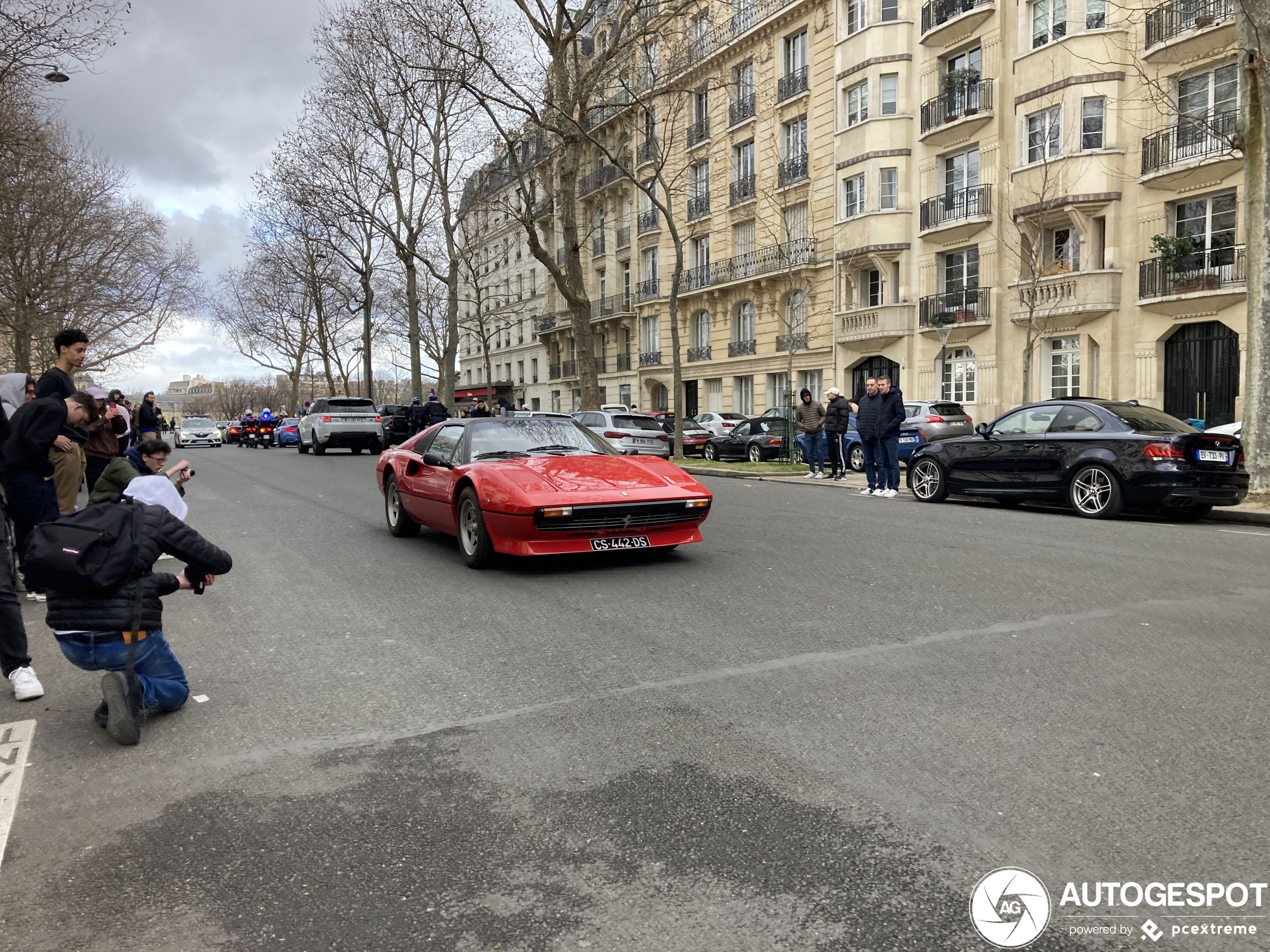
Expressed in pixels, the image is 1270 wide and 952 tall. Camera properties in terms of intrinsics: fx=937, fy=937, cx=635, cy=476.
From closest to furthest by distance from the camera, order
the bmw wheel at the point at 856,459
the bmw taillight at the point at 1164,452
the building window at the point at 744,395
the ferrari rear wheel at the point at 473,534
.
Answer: the ferrari rear wheel at the point at 473,534, the bmw taillight at the point at 1164,452, the bmw wheel at the point at 856,459, the building window at the point at 744,395

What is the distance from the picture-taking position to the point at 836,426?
1786cm

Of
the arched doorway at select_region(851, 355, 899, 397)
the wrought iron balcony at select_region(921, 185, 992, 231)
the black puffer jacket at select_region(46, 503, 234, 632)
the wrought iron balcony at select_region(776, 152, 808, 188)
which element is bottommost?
the black puffer jacket at select_region(46, 503, 234, 632)

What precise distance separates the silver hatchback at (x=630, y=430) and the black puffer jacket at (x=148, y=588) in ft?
59.8

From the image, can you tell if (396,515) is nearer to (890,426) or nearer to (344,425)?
(890,426)

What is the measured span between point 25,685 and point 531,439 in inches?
193

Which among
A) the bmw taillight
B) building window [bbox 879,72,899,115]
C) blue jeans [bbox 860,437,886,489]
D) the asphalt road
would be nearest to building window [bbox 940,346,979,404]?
building window [bbox 879,72,899,115]

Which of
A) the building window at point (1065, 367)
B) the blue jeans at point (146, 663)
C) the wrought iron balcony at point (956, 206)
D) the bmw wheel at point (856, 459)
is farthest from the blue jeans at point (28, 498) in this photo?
the wrought iron balcony at point (956, 206)

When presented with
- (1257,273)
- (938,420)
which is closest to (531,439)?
(1257,273)

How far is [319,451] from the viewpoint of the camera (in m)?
31.0

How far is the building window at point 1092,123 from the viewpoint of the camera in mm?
24812

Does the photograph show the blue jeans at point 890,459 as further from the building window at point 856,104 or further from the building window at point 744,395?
the building window at point 744,395

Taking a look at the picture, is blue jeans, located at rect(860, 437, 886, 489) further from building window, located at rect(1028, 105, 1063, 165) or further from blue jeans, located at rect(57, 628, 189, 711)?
building window, located at rect(1028, 105, 1063, 165)

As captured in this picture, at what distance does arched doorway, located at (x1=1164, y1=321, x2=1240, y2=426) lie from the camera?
74.5 feet

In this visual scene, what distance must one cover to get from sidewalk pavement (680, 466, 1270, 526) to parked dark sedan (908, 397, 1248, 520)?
0.26 metres
